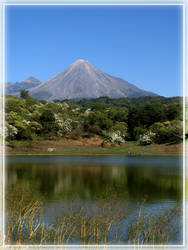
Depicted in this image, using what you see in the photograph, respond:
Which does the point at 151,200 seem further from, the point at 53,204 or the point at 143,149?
the point at 143,149

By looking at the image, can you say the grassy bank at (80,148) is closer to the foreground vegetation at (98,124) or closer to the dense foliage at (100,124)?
the foreground vegetation at (98,124)

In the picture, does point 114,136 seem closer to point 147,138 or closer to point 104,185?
point 147,138

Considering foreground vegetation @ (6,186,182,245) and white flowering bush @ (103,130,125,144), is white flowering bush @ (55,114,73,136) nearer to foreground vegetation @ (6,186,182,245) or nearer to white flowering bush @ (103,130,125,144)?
white flowering bush @ (103,130,125,144)

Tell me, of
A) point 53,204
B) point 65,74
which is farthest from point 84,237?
point 65,74

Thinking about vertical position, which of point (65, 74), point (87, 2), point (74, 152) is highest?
point (65, 74)

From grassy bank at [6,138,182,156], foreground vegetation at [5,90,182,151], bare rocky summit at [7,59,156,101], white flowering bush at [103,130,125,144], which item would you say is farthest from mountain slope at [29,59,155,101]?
grassy bank at [6,138,182,156]

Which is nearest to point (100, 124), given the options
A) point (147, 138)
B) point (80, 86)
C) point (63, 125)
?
point (63, 125)
